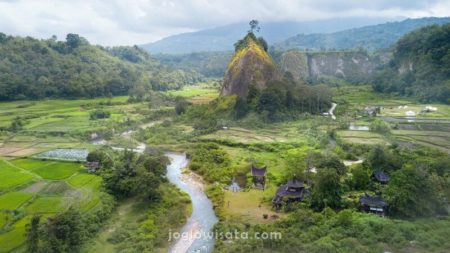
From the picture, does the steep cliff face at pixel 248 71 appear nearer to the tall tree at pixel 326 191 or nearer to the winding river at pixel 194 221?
the winding river at pixel 194 221

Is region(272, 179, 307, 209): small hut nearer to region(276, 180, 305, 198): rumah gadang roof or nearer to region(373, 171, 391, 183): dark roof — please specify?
region(276, 180, 305, 198): rumah gadang roof

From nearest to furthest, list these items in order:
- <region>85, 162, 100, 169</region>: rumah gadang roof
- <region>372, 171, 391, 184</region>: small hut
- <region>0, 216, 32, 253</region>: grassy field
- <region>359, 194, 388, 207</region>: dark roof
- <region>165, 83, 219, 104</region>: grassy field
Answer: <region>0, 216, 32, 253</region>: grassy field < <region>359, 194, 388, 207</region>: dark roof < <region>372, 171, 391, 184</region>: small hut < <region>85, 162, 100, 169</region>: rumah gadang roof < <region>165, 83, 219, 104</region>: grassy field

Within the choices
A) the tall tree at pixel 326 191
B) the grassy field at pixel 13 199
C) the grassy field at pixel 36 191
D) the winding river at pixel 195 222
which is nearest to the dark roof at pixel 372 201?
the tall tree at pixel 326 191

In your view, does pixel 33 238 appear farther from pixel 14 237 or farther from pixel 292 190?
pixel 292 190

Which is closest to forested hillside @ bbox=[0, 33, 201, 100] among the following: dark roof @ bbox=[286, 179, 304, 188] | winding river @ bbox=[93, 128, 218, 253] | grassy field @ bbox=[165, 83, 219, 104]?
grassy field @ bbox=[165, 83, 219, 104]

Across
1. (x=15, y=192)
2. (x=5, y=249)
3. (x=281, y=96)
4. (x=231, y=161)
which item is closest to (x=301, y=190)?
(x=231, y=161)
